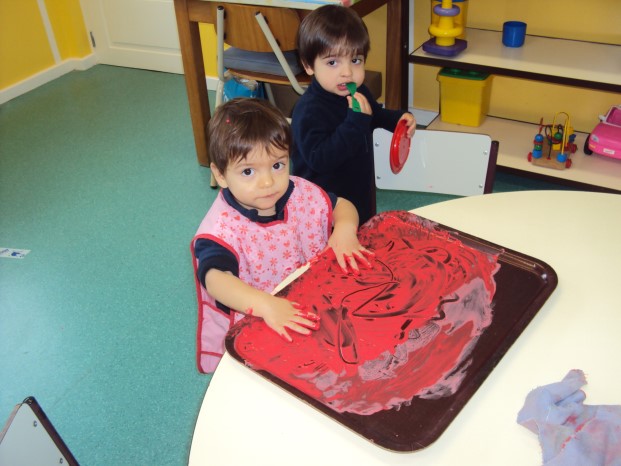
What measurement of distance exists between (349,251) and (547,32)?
5.79ft

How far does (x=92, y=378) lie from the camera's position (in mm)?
1814

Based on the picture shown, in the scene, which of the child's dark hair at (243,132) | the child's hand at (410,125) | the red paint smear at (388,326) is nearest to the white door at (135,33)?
the child's hand at (410,125)

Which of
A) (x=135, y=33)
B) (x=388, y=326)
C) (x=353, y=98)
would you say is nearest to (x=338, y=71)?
(x=353, y=98)

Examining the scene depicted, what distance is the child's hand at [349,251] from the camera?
1073mm

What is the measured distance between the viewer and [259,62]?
2.39 m

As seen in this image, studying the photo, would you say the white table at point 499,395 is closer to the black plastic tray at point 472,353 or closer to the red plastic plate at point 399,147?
the black plastic tray at point 472,353

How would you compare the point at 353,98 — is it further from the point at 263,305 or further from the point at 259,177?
the point at 263,305

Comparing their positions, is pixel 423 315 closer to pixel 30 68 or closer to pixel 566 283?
pixel 566 283

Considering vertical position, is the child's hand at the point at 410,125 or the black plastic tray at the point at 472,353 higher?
the child's hand at the point at 410,125

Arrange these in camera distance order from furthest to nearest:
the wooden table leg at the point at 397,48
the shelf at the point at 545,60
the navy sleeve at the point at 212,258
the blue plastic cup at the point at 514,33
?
the wooden table leg at the point at 397,48, the blue plastic cup at the point at 514,33, the shelf at the point at 545,60, the navy sleeve at the point at 212,258

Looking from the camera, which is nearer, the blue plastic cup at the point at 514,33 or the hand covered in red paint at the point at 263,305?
the hand covered in red paint at the point at 263,305

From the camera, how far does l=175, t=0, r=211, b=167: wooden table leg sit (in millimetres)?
2424

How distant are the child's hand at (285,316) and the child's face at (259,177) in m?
0.21

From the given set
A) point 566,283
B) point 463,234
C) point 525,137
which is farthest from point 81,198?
point 566,283
